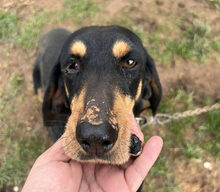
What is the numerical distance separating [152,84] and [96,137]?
1922 mm

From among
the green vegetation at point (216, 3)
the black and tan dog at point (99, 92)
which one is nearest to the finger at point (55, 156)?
the black and tan dog at point (99, 92)

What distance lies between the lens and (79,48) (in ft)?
8.53

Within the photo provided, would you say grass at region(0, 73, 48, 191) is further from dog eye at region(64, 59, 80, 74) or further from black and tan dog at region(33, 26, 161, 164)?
dog eye at region(64, 59, 80, 74)

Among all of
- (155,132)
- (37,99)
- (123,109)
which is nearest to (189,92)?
(155,132)

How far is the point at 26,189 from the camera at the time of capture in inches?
79.6

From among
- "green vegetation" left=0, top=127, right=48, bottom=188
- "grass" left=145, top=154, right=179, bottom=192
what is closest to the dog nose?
"grass" left=145, top=154, right=179, bottom=192

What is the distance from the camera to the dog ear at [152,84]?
3.26 meters

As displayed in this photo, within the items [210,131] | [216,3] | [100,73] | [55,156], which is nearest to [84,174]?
[55,156]

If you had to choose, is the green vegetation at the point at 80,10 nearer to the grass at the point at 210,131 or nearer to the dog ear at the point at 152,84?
the dog ear at the point at 152,84

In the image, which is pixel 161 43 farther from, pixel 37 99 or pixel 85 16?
pixel 37 99

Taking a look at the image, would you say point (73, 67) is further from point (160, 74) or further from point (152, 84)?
point (160, 74)

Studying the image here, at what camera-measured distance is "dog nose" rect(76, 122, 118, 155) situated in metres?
1.77

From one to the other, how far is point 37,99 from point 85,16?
261 centimetres

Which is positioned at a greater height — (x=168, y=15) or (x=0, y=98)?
(x=168, y=15)
